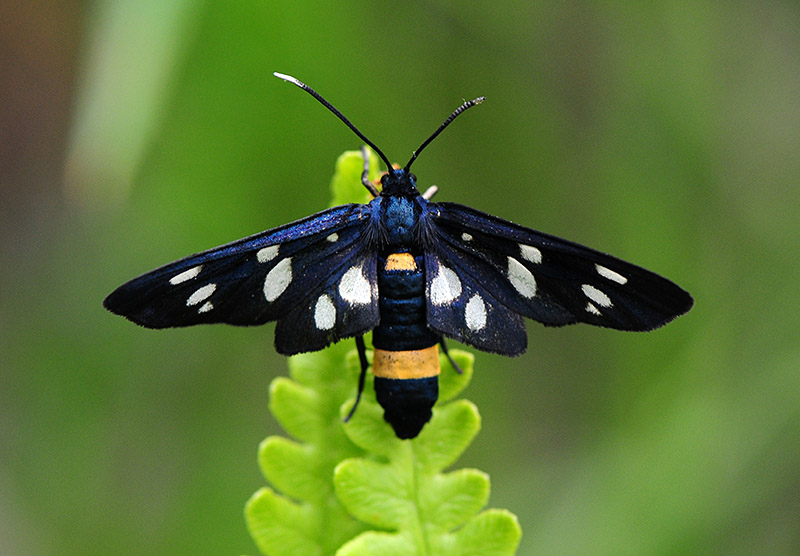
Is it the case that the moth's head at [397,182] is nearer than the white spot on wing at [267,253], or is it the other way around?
the white spot on wing at [267,253]

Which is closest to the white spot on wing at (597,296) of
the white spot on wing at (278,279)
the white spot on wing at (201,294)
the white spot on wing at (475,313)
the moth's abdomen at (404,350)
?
the white spot on wing at (475,313)

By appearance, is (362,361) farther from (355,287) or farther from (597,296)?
(597,296)

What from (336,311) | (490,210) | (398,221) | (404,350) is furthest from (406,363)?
(490,210)

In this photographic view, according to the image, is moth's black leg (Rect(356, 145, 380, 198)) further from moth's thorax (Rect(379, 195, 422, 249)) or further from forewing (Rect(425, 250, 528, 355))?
forewing (Rect(425, 250, 528, 355))

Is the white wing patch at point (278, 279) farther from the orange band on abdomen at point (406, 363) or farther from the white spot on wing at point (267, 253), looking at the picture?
the orange band on abdomen at point (406, 363)

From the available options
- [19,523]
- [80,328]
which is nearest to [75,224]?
[80,328]

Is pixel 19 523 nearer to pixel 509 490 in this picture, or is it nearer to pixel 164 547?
pixel 164 547

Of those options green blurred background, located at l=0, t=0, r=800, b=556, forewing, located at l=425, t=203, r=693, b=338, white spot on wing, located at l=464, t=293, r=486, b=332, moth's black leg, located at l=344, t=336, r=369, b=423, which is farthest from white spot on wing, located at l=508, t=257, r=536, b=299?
green blurred background, located at l=0, t=0, r=800, b=556
